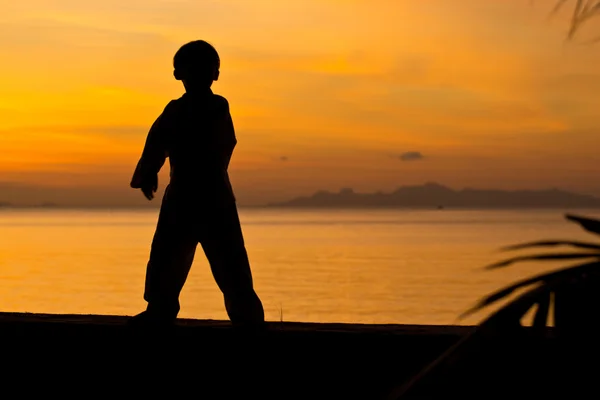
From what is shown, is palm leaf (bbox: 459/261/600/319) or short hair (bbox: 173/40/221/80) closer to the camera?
palm leaf (bbox: 459/261/600/319)

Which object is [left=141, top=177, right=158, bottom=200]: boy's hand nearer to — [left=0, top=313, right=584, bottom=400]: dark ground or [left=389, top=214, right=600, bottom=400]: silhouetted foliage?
[left=0, top=313, right=584, bottom=400]: dark ground

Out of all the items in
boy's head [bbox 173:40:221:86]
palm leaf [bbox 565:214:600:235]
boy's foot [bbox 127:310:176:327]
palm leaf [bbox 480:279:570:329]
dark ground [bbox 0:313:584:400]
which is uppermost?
boy's head [bbox 173:40:221:86]

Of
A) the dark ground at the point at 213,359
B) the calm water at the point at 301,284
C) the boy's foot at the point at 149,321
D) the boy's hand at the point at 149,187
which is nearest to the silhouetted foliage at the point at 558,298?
the dark ground at the point at 213,359

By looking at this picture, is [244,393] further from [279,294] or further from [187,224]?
[279,294]

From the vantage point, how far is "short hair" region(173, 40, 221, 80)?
515cm

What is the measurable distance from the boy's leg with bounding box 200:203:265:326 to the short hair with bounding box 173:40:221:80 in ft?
2.23

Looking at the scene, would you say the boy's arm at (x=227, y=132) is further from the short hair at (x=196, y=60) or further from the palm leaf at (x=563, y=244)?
the palm leaf at (x=563, y=244)

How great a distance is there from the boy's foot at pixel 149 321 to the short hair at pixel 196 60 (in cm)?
120

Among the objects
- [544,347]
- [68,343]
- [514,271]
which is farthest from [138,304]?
[544,347]

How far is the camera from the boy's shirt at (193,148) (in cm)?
517

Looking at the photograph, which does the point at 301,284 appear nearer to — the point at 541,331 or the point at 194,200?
the point at 194,200

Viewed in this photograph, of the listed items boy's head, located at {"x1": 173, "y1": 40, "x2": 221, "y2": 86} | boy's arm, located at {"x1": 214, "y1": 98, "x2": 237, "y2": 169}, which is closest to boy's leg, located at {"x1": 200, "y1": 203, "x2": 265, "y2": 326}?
boy's arm, located at {"x1": 214, "y1": 98, "x2": 237, "y2": 169}

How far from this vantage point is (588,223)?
2.06 metres

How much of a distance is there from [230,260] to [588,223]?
3223 mm
